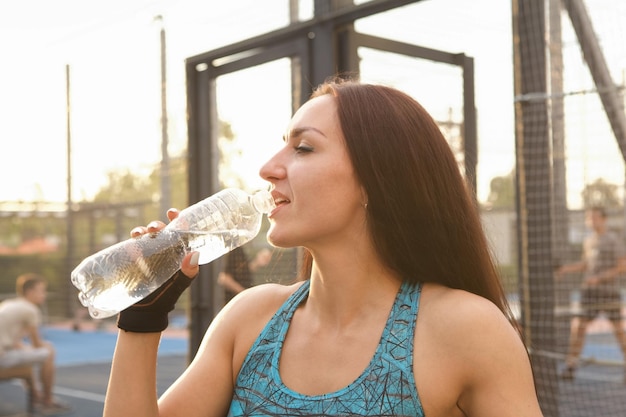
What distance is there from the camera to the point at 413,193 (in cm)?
162

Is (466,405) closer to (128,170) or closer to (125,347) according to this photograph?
(125,347)

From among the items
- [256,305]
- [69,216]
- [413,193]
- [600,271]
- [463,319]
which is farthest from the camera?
[69,216]

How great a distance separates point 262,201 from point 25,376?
6.31 meters

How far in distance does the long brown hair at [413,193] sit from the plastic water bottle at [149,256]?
266mm

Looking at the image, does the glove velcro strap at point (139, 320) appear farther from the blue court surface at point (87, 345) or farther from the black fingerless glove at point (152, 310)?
the blue court surface at point (87, 345)

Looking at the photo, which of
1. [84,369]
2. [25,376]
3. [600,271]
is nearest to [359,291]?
[25,376]

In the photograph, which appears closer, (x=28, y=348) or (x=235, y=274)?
(x=235, y=274)

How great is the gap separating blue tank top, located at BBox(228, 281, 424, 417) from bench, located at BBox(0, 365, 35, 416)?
617cm

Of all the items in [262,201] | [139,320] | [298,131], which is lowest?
[139,320]

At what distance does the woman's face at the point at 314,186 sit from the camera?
5.24 feet

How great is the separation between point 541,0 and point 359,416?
3.28 metres

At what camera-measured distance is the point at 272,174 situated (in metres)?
1.63

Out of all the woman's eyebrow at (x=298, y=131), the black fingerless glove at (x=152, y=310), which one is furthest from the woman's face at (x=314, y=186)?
the black fingerless glove at (x=152, y=310)

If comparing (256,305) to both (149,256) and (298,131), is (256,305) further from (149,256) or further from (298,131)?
(298,131)
